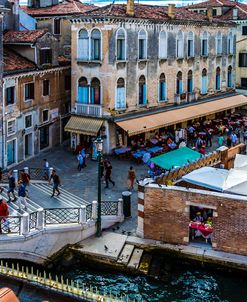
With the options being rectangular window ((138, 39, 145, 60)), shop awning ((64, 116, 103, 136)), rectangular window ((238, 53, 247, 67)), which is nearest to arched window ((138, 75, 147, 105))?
rectangular window ((138, 39, 145, 60))

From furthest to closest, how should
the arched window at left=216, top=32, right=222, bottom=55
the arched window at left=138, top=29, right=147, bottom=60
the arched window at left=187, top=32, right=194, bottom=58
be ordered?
the arched window at left=216, top=32, right=222, bottom=55
the arched window at left=187, top=32, right=194, bottom=58
the arched window at left=138, top=29, right=147, bottom=60

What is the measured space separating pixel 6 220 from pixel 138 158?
43.6ft

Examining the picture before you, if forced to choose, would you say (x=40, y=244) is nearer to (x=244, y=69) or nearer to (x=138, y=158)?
(x=138, y=158)

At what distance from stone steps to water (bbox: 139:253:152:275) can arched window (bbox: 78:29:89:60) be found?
16.5 metres

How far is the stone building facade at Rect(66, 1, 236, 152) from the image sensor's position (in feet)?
110

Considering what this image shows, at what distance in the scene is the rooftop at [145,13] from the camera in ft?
110

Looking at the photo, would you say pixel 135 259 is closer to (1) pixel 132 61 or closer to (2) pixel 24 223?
(2) pixel 24 223

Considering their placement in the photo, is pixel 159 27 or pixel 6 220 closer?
pixel 6 220

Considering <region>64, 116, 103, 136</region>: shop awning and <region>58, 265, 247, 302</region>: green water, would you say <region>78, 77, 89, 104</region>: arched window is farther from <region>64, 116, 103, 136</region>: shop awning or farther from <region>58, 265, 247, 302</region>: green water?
<region>58, 265, 247, 302</region>: green water

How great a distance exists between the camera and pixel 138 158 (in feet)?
106

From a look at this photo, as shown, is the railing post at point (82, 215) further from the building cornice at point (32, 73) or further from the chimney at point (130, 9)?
the chimney at point (130, 9)

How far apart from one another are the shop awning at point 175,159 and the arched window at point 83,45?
8902 millimetres

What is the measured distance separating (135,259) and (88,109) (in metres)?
15.6

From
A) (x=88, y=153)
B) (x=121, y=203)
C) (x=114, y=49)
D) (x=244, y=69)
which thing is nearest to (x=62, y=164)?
(x=88, y=153)
